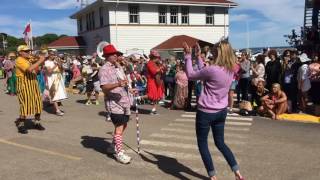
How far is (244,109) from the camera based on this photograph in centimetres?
1305

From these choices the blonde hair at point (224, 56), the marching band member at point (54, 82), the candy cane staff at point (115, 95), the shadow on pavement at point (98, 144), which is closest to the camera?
the blonde hair at point (224, 56)

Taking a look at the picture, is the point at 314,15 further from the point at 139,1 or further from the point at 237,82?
the point at 139,1

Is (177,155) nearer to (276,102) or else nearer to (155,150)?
(155,150)

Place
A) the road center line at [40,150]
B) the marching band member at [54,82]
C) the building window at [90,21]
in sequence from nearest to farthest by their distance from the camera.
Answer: the road center line at [40,150] < the marching band member at [54,82] < the building window at [90,21]

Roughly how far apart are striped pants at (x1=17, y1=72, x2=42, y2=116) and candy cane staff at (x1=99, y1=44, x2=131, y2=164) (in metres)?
3.04

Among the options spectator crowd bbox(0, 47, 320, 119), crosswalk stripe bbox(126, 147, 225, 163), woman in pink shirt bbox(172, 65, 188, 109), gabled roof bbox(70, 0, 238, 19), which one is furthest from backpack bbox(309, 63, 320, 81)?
gabled roof bbox(70, 0, 238, 19)

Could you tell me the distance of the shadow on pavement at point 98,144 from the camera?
26.4 feet

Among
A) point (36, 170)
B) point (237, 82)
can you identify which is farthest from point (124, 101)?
point (237, 82)

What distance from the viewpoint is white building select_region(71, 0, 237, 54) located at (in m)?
36.4

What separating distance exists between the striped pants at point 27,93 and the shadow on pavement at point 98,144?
1323 mm

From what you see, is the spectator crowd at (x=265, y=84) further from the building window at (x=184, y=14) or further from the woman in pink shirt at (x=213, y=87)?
the building window at (x=184, y=14)

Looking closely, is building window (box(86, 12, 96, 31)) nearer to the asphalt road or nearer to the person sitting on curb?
the asphalt road

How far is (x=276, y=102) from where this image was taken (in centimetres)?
1212

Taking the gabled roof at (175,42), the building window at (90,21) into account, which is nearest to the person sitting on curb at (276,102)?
the gabled roof at (175,42)
